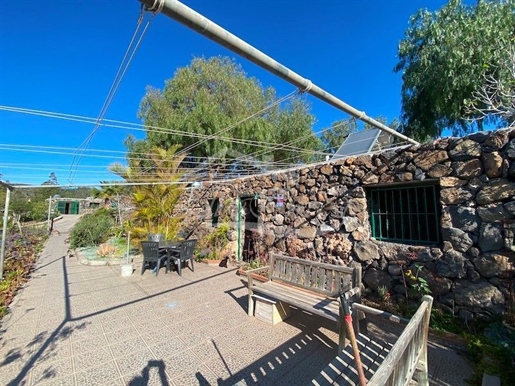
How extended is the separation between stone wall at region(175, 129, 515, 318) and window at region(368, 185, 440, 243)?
0.67 feet

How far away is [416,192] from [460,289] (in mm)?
1460

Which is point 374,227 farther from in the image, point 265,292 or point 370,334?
point 265,292

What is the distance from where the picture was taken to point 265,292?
11.4 feet

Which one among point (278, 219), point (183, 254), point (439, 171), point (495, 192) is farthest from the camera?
point (183, 254)

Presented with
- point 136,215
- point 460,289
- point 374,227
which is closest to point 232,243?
point 136,215

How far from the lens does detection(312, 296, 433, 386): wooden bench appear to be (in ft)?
4.60

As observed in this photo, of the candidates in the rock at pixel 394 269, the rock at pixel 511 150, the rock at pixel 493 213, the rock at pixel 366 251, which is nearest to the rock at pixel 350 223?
the rock at pixel 366 251

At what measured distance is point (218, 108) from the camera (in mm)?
9656

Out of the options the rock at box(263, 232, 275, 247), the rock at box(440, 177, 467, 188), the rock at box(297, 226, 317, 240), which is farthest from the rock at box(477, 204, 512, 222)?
the rock at box(263, 232, 275, 247)

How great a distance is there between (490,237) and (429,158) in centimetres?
125

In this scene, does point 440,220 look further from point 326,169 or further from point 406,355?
point 406,355

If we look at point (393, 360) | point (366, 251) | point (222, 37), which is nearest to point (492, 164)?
point (366, 251)

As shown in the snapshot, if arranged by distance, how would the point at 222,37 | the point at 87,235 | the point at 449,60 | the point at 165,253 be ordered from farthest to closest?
the point at 87,235, the point at 449,60, the point at 165,253, the point at 222,37

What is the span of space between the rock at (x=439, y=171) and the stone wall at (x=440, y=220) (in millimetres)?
12
